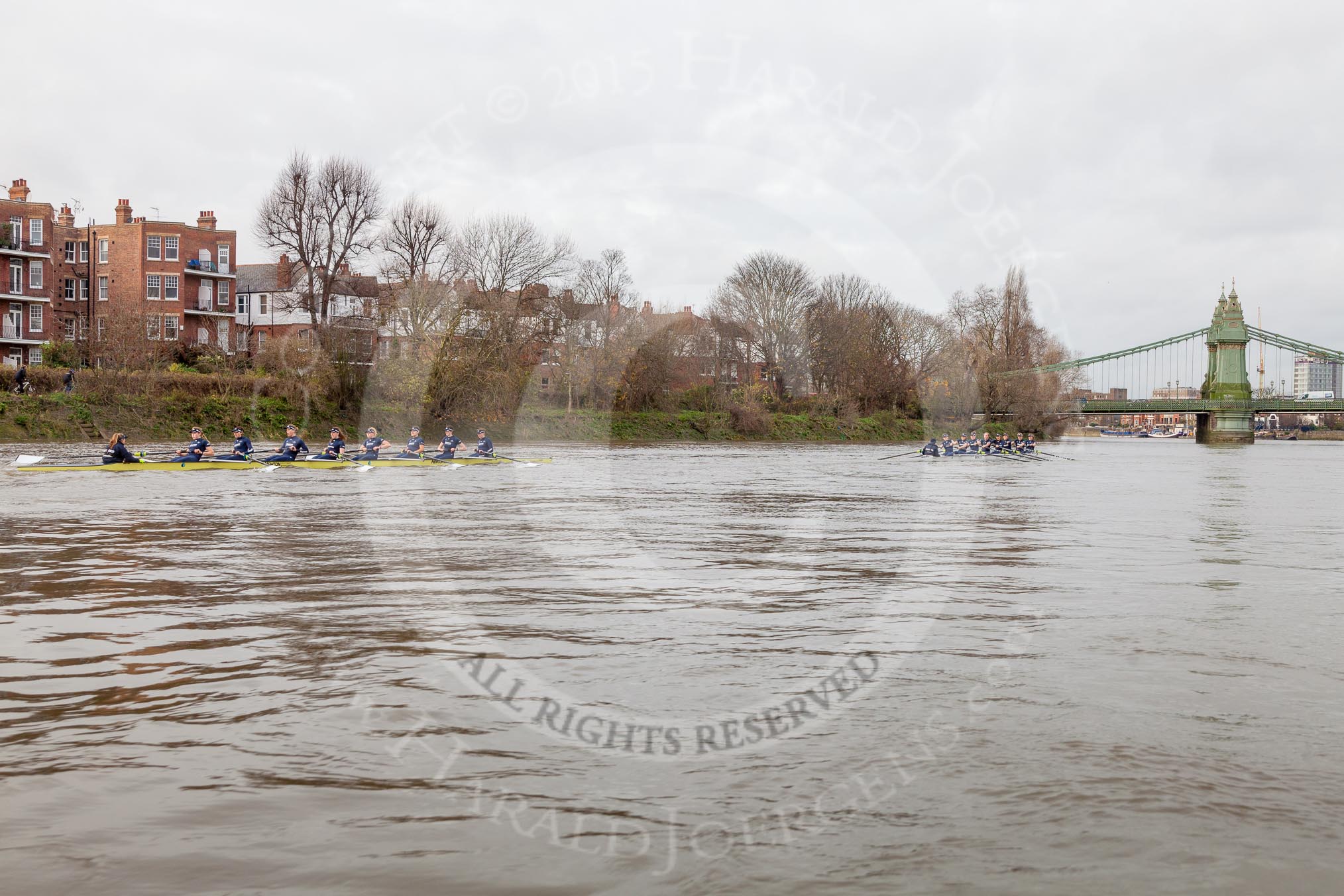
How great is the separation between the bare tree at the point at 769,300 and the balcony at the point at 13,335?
39549 millimetres

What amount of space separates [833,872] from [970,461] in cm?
4579

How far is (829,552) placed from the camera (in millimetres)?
15133

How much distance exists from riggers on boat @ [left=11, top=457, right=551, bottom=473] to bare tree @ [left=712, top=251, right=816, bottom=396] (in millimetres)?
27826

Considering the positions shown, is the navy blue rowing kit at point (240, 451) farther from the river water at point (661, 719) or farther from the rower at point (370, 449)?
the river water at point (661, 719)

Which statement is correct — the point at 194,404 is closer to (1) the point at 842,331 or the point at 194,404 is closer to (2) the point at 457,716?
(1) the point at 842,331

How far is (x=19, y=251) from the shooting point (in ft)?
211

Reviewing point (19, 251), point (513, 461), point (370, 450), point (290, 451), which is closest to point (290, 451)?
point (290, 451)

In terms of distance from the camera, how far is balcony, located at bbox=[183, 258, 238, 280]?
7369 cm

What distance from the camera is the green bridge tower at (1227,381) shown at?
283 feet

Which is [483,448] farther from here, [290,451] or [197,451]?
[197,451]

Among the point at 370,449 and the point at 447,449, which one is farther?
the point at 447,449

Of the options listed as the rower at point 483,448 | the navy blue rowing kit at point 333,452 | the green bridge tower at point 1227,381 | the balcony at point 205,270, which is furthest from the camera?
the green bridge tower at point 1227,381

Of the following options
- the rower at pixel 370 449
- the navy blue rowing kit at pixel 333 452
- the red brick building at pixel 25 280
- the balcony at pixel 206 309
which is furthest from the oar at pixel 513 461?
the balcony at pixel 206 309

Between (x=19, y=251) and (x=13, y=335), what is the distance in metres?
4.88
